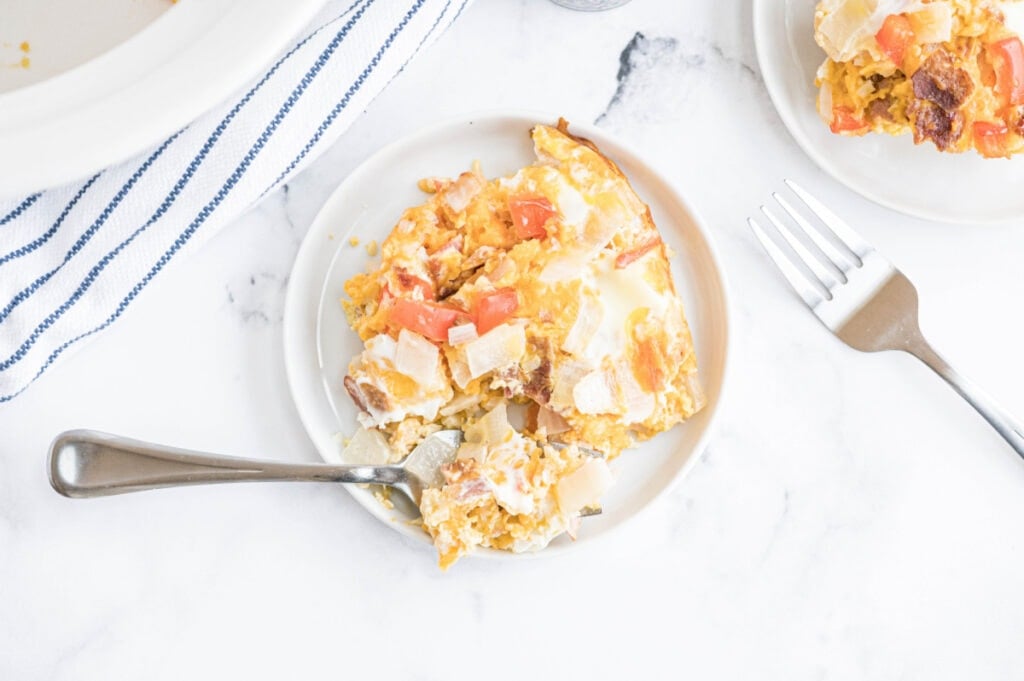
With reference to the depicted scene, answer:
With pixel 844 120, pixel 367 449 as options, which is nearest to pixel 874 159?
pixel 844 120

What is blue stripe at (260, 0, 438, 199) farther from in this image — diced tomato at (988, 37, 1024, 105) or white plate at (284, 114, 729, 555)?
diced tomato at (988, 37, 1024, 105)

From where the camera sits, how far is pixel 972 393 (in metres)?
1.56

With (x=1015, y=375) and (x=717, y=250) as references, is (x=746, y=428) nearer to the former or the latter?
(x=717, y=250)

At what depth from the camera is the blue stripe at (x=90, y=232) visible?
4.80ft

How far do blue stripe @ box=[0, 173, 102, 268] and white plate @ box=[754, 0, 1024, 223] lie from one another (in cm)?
101

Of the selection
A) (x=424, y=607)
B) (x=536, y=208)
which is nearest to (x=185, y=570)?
(x=424, y=607)

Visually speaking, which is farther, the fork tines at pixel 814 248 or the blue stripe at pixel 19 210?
the fork tines at pixel 814 248

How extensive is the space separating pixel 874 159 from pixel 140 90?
1.08m

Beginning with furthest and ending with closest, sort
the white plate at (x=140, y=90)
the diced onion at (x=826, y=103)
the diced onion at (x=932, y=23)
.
→ the diced onion at (x=826, y=103), the diced onion at (x=932, y=23), the white plate at (x=140, y=90)

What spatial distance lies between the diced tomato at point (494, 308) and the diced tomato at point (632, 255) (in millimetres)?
155

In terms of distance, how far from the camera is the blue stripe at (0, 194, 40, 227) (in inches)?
56.9

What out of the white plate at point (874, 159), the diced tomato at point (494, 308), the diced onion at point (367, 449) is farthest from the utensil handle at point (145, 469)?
the white plate at point (874, 159)

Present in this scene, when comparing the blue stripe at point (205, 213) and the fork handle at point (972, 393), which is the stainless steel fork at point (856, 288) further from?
the blue stripe at point (205, 213)

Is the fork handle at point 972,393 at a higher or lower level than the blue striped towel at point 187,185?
lower
